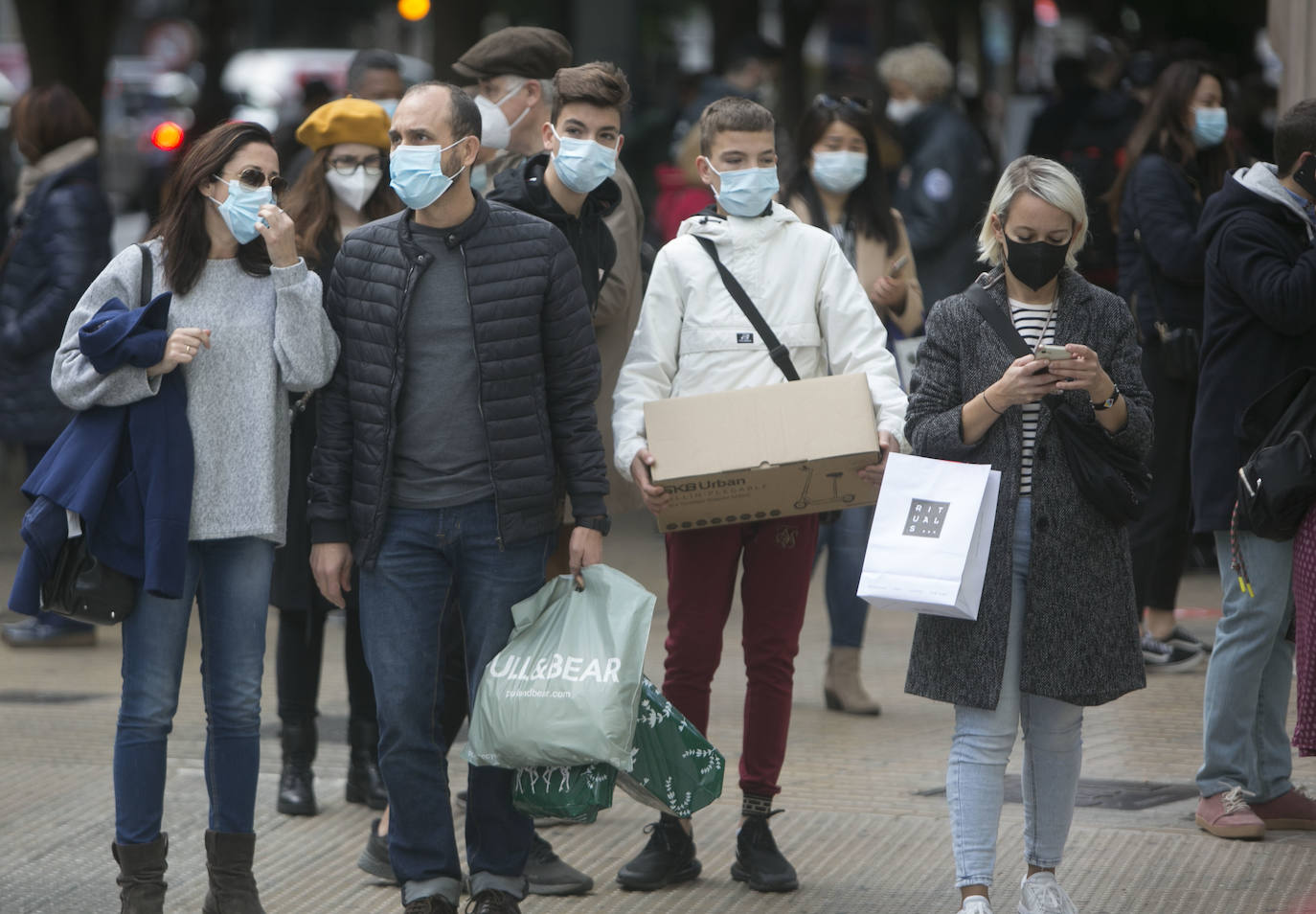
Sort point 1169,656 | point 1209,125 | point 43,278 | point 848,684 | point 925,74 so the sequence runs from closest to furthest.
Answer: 1. point 1209,125
2. point 848,684
3. point 1169,656
4. point 43,278
5. point 925,74

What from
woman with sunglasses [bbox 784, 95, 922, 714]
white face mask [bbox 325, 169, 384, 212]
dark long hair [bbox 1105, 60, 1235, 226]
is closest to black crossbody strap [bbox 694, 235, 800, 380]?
white face mask [bbox 325, 169, 384, 212]

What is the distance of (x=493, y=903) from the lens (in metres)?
4.44

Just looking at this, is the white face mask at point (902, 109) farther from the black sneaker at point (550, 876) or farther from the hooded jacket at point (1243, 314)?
the black sneaker at point (550, 876)

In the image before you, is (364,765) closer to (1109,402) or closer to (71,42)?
(1109,402)

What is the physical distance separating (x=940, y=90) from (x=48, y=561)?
5.91 m

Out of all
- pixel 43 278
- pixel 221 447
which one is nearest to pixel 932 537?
pixel 221 447

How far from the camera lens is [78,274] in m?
7.45

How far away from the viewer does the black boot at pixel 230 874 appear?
4.52 metres

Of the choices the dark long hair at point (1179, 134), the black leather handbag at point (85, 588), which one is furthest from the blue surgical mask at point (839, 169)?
the black leather handbag at point (85, 588)

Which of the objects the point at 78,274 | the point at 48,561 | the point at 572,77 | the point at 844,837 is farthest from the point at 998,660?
the point at 78,274

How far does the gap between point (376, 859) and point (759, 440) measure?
161cm

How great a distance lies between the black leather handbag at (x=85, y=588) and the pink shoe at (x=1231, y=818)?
3.00m

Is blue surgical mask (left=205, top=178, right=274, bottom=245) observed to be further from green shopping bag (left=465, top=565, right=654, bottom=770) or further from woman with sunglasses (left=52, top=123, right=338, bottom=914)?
green shopping bag (left=465, top=565, right=654, bottom=770)

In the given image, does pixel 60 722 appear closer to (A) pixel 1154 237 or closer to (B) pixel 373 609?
(B) pixel 373 609
